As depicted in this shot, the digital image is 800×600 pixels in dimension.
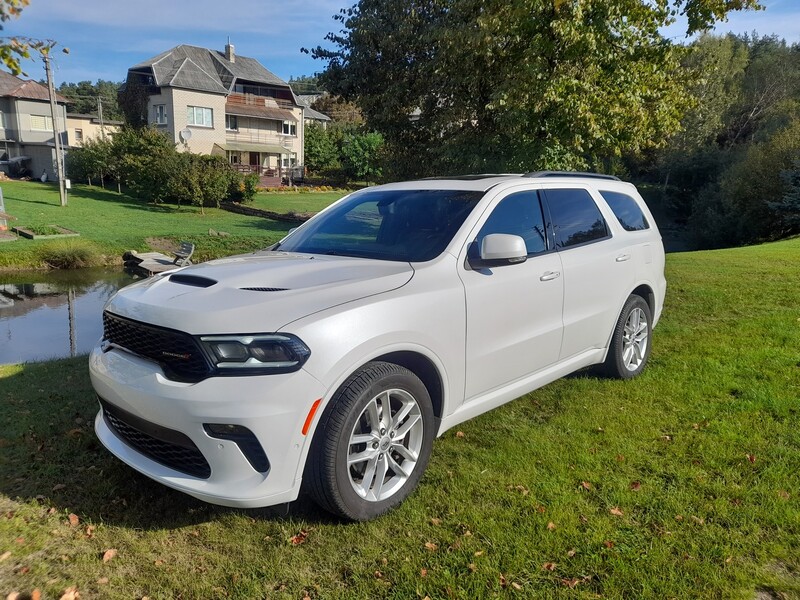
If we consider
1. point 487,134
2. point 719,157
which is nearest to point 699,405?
point 487,134

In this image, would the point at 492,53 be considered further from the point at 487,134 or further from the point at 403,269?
the point at 403,269

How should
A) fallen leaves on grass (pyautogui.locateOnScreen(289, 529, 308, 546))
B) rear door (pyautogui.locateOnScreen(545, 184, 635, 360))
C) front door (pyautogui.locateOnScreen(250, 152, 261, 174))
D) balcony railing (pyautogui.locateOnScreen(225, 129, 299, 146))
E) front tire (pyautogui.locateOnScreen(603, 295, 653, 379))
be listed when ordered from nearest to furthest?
fallen leaves on grass (pyautogui.locateOnScreen(289, 529, 308, 546)) → rear door (pyautogui.locateOnScreen(545, 184, 635, 360)) → front tire (pyautogui.locateOnScreen(603, 295, 653, 379)) → balcony railing (pyautogui.locateOnScreen(225, 129, 299, 146)) → front door (pyautogui.locateOnScreen(250, 152, 261, 174))

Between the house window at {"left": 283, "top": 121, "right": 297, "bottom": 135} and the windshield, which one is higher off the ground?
the house window at {"left": 283, "top": 121, "right": 297, "bottom": 135}

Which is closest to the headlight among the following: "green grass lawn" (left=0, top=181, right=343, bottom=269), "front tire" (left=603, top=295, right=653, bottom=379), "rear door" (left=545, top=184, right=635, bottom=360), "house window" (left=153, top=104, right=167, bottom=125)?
"rear door" (left=545, top=184, right=635, bottom=360)

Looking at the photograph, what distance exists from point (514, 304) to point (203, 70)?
1913 inches

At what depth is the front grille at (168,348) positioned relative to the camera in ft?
9.14

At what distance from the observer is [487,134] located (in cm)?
1360

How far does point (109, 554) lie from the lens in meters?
2.84

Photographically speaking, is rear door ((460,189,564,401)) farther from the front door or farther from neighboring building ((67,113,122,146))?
neighboring building ((67,113,122,146))

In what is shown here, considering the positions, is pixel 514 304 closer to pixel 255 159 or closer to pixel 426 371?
pixel 426 371

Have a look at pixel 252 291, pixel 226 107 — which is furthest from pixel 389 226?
pixel 226 107

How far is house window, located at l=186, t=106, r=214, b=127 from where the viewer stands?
4382 cm

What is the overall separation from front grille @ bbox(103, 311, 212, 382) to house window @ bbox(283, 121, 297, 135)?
5133 centimetres

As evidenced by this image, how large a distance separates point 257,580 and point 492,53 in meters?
11.3
